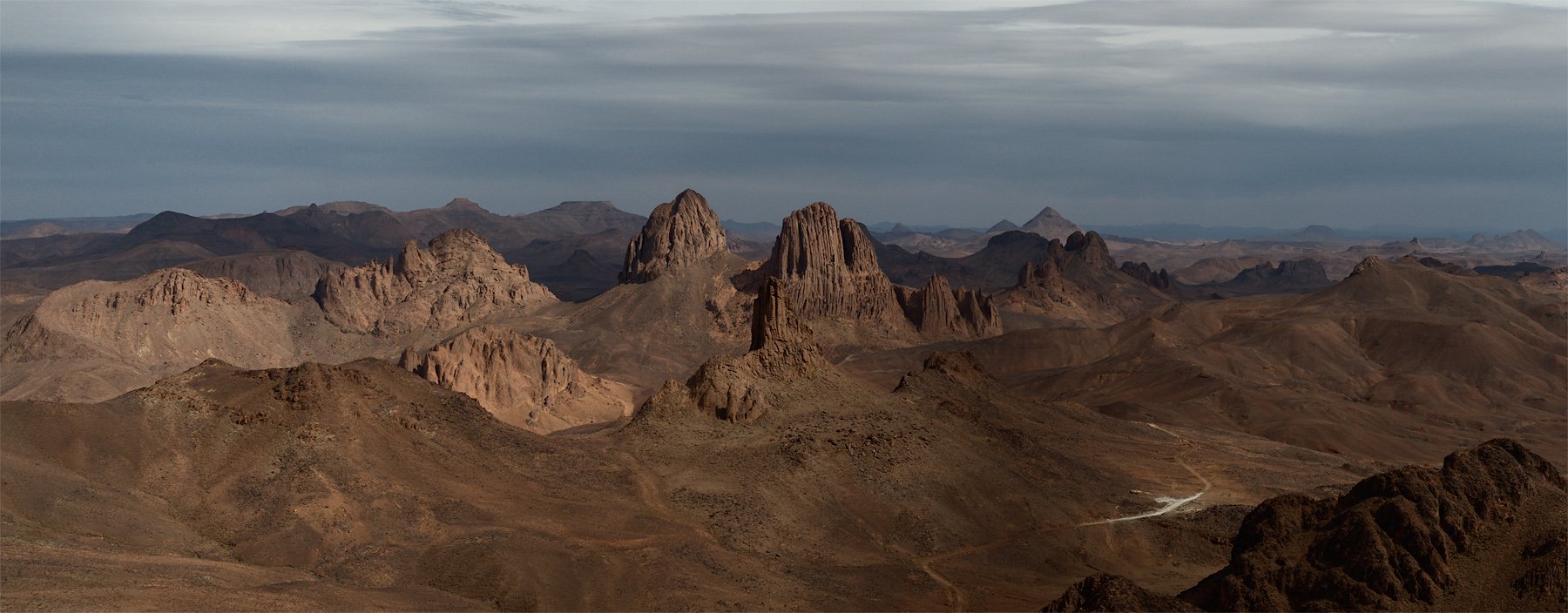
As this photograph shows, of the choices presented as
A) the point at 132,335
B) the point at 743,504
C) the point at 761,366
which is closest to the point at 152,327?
the point at 132,335

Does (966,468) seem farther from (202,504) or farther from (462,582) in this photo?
(202,504)

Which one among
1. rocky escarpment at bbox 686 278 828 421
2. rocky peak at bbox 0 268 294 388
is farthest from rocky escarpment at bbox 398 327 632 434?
rocky peak at bbox 0 268 294 388

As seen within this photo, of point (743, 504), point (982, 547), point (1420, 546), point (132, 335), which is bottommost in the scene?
point (982, 547)

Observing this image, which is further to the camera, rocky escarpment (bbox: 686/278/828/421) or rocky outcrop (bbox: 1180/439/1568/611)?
rocky escarpment (bbox: 686/278/828/421)

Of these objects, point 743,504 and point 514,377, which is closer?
point 743,504

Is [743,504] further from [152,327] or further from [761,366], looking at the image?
[152,327]

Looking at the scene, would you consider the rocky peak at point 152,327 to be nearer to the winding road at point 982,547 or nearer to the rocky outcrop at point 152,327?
the rocky outcrop at point 152,327

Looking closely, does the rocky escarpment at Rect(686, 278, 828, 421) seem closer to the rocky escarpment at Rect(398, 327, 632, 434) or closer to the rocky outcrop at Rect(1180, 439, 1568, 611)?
the rocky outcrop at Rect(1180, 439, 1568, 611)
